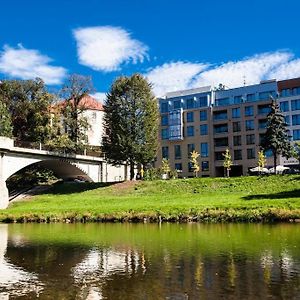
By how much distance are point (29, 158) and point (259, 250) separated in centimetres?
4807

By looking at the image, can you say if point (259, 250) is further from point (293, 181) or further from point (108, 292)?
point (293, 181)

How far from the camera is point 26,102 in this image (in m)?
77.1

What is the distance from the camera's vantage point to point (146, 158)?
67.9 meters

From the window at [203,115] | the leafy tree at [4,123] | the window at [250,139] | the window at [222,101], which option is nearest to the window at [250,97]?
the window at [222,101]

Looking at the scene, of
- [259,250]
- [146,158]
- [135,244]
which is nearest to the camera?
[259,250]

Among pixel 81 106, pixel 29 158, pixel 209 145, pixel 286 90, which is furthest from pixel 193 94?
pixel 29 158

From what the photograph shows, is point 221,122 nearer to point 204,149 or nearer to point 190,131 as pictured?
point 204,149

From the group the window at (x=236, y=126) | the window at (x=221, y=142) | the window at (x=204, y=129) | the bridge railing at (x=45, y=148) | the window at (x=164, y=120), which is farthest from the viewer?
the window at (x=164, y=120)

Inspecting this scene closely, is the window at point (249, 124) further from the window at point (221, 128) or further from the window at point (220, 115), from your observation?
the window at point (220, 115)

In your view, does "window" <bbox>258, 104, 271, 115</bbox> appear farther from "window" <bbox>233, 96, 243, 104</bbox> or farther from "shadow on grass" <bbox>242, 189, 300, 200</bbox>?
"shadow on grass" <bbox>242, 189, 300, 200</bbox>

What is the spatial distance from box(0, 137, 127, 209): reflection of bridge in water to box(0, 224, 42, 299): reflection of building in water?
4110 cm

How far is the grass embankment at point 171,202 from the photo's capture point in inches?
1522

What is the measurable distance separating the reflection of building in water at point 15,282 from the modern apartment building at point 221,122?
83.0 meters

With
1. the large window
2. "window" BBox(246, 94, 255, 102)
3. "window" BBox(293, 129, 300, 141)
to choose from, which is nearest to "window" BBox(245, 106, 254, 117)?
"window" BBox(246, 94, 255, 102)
